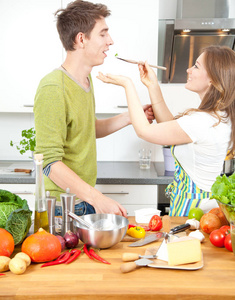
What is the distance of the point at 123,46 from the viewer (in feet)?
10.5

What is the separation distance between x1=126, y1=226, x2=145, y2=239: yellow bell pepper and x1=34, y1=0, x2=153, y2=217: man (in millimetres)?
165

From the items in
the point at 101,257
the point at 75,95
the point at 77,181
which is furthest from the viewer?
the point at 75,95

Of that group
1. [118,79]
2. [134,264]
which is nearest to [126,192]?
[118,79]

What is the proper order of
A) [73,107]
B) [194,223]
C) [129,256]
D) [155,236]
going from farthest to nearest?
[73,107] < [194,223] < [155,236] < [129,256]

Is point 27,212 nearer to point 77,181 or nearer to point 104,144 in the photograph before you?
point 77,181

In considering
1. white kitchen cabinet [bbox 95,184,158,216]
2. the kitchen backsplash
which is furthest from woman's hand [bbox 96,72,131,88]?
the kitchen backsplash

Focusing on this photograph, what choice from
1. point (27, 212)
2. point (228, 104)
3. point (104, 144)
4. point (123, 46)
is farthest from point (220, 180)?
point (104, 144)

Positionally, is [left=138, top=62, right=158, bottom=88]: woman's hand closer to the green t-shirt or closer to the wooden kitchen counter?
the green t-shirt

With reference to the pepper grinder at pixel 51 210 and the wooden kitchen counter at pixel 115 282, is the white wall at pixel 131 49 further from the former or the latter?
the wooden kitchen counter at pixel 115 282

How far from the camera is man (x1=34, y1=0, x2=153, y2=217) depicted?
1.75 metres

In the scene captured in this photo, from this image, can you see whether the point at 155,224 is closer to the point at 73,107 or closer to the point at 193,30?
the point at 73,107

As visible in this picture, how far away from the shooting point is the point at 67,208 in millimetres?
1539

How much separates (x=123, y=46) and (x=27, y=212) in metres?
2.02

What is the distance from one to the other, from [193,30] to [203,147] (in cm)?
144
